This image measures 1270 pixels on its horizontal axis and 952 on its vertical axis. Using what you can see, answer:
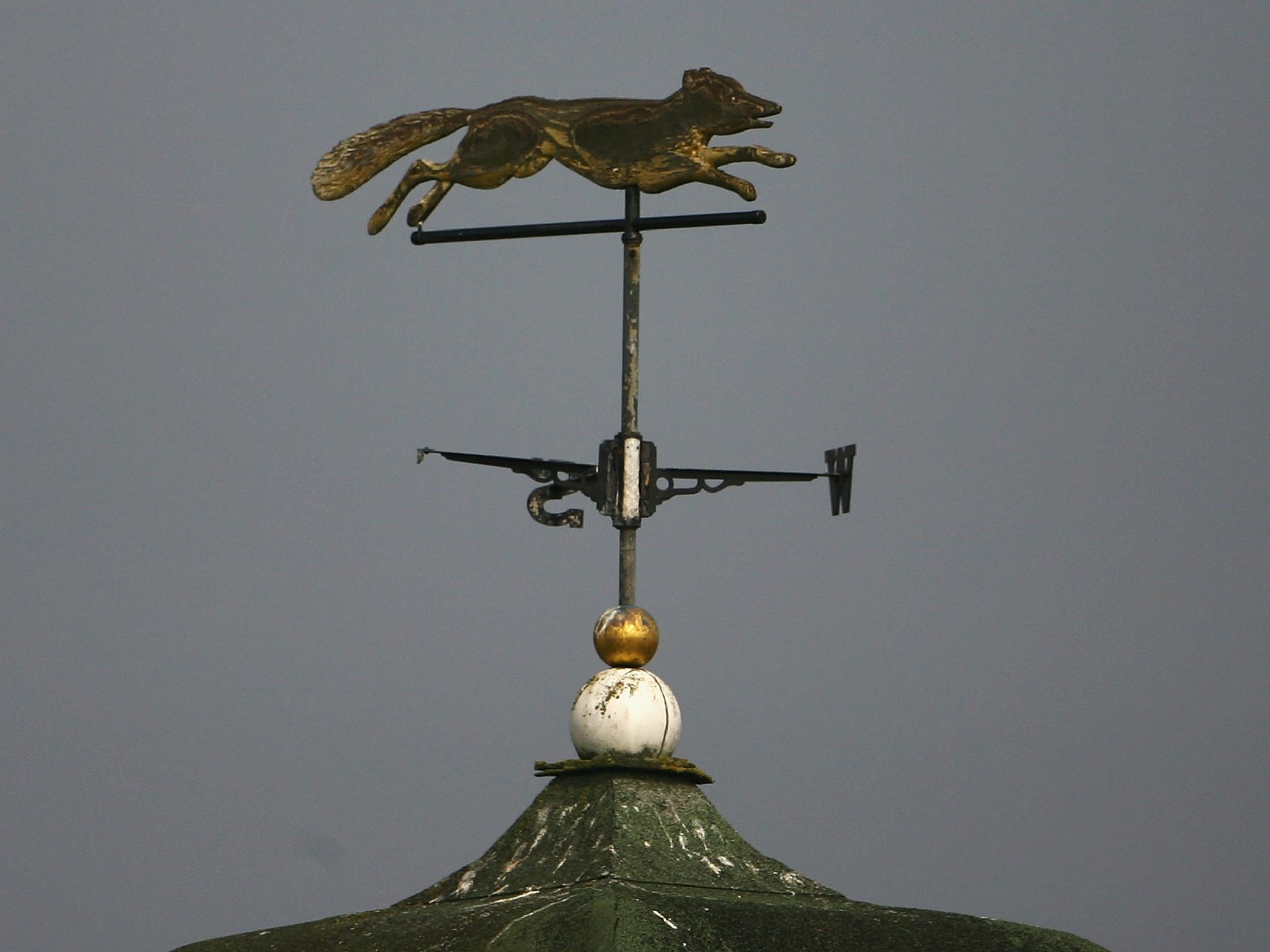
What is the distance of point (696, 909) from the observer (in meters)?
10.8

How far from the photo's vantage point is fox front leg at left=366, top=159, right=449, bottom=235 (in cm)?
1349

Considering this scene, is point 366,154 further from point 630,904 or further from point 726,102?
point 630,904

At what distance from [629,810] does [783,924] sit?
1.16m

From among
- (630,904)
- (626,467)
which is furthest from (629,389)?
(630,904)

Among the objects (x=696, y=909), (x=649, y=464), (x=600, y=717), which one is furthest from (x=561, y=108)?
(x=696, y=909)

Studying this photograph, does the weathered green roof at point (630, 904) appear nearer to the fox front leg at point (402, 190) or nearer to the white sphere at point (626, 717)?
the white sphere at point (626, 717)

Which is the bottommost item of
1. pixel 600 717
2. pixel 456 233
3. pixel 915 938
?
pixel 915 938

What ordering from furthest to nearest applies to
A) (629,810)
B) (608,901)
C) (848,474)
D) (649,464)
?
(848,474)
(649,464)
(629,810)
(608,901)

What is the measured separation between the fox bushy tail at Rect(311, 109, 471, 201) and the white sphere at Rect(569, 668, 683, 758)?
10.7 ft

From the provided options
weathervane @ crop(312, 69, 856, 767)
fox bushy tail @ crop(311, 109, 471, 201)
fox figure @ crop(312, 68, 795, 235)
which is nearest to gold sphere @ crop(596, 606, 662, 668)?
weathervane @ crop(312, 69, 856, 767)

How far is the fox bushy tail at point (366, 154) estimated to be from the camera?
45.2ft

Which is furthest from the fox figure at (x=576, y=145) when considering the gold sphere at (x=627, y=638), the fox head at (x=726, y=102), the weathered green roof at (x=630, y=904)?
the weathered green roof at (x=630, y=904)

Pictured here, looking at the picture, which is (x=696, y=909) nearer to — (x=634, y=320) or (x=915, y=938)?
(x=915, y=938)

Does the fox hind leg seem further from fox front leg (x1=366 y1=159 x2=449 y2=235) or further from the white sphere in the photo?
Result: the white sphere
